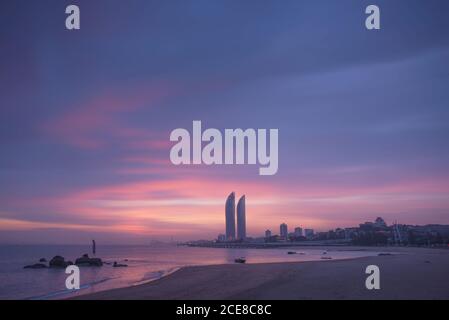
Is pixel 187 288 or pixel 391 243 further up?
pixel 187 288

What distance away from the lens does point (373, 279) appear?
2031 centimetres

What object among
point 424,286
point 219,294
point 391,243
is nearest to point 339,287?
point 424,286
